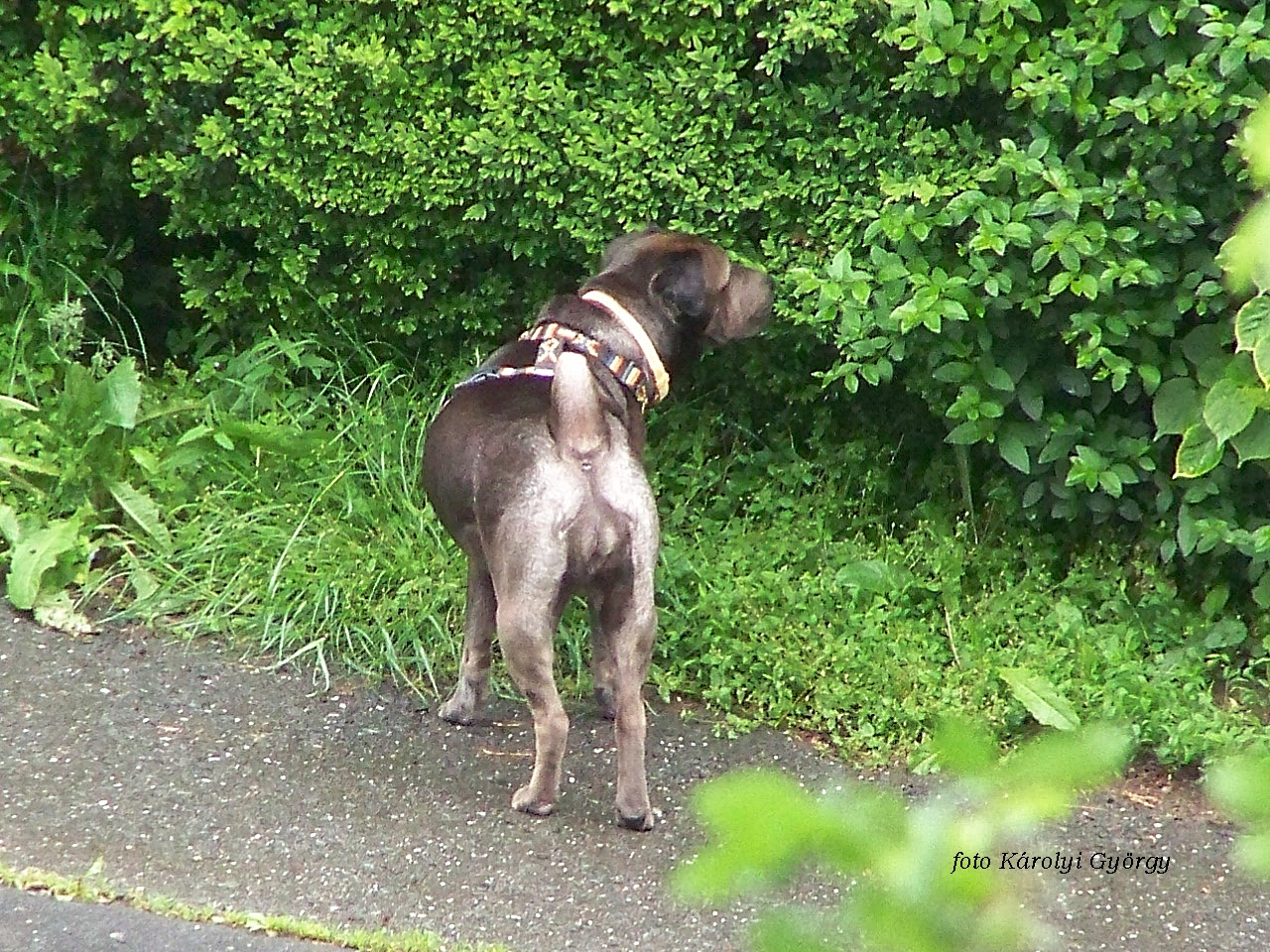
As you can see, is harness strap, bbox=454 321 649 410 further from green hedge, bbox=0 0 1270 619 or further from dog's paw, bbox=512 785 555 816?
dog's paw, bbox=512 785 555 816

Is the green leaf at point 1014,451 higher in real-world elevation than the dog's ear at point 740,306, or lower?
lower

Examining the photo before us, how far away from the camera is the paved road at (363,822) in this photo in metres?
3.67

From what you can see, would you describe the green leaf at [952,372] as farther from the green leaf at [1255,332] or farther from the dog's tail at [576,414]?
the dog's tail at [576,414]

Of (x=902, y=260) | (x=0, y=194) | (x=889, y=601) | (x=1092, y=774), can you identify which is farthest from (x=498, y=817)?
(x=0, y=194)

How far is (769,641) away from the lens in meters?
5.07

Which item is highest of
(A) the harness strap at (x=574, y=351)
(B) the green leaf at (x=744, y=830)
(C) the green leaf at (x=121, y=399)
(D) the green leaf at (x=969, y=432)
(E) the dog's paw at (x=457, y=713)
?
(B) the green leaf at (x=744, y=830)

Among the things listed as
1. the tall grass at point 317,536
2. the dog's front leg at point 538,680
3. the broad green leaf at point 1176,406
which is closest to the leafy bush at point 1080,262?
the broad green leaf at point 1176,406

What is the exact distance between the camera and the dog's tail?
4.03 m

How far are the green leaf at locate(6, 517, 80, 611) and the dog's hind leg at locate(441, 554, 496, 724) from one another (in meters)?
1.48

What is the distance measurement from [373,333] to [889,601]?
91.8 inches

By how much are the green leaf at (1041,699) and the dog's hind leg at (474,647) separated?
163cm

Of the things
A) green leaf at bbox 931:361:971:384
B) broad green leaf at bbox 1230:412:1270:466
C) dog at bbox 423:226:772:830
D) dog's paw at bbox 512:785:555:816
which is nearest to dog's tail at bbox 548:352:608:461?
dog at bbox 423:226:772:830

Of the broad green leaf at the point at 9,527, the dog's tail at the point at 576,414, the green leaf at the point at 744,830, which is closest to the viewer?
the green leaf at the point at 744,830

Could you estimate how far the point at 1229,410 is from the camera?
4664mm
